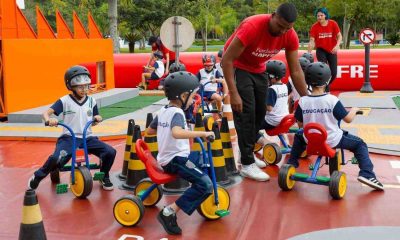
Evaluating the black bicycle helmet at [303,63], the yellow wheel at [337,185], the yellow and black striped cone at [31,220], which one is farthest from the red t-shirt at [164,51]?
the yellow and black striped cone at [31,220]

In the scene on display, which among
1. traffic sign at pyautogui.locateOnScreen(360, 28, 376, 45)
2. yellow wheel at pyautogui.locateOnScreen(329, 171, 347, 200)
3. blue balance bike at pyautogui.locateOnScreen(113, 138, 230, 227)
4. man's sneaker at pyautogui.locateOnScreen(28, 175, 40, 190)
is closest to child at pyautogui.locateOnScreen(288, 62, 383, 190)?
yellow wheel at pyautogui.locateOnScreen(329, 171, 347, 200)

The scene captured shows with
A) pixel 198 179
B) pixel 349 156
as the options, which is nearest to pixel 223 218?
pixel 198 179

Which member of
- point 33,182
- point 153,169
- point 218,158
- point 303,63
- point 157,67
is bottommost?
point 33,182

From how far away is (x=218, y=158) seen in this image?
6.23m

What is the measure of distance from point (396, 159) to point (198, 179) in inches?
156

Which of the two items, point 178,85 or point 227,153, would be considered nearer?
point 178,85

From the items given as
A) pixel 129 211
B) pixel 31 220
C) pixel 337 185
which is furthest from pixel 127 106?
pixel 31 220

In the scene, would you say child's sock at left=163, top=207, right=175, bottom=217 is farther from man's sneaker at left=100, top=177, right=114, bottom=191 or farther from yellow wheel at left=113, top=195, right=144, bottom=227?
man's sneaker at left=100, top=177, right=114, bottom=191

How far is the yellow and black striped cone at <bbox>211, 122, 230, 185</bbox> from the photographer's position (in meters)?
6.20

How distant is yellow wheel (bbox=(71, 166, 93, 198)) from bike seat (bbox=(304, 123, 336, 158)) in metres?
2.39

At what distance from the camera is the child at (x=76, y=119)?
6090mm

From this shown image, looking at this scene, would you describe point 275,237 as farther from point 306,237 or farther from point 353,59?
point 353,59

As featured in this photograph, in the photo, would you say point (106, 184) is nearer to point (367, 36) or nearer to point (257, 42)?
point (257, 42)

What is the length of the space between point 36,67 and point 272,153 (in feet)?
25.0
